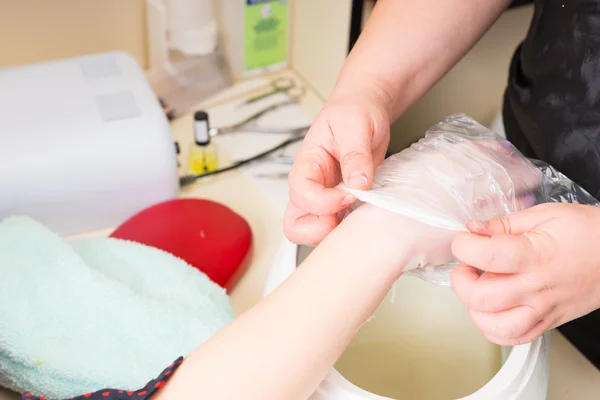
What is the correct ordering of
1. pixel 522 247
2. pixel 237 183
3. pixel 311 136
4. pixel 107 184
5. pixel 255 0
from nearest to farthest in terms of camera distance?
pixel 522 247, pixel 311 136, pixel 107 184, pixel 237 183, pixel 255 0

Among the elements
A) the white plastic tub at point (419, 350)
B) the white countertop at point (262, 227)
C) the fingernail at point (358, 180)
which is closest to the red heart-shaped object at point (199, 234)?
the white countertop at point (262, 227)

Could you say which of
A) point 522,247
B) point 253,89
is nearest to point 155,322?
point 522,247

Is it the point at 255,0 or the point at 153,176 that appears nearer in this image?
the point at 153,176

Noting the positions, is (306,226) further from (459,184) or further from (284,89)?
(284,89)

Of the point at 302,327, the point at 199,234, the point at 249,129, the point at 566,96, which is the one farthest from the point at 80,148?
the point at 566,96

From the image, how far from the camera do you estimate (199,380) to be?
471mm

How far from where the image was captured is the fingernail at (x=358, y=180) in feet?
1.60

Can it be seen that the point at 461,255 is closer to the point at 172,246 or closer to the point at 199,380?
the point at 199,380

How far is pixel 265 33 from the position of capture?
3.45 ft

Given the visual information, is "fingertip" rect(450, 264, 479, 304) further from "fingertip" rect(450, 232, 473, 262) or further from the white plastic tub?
the white plastic tub

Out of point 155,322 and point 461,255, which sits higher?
point 461,255

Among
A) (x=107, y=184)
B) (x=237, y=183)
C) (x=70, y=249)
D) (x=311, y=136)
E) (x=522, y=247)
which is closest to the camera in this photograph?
(x=522, y=247)

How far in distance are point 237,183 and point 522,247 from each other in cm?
52

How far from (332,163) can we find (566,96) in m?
0.22
